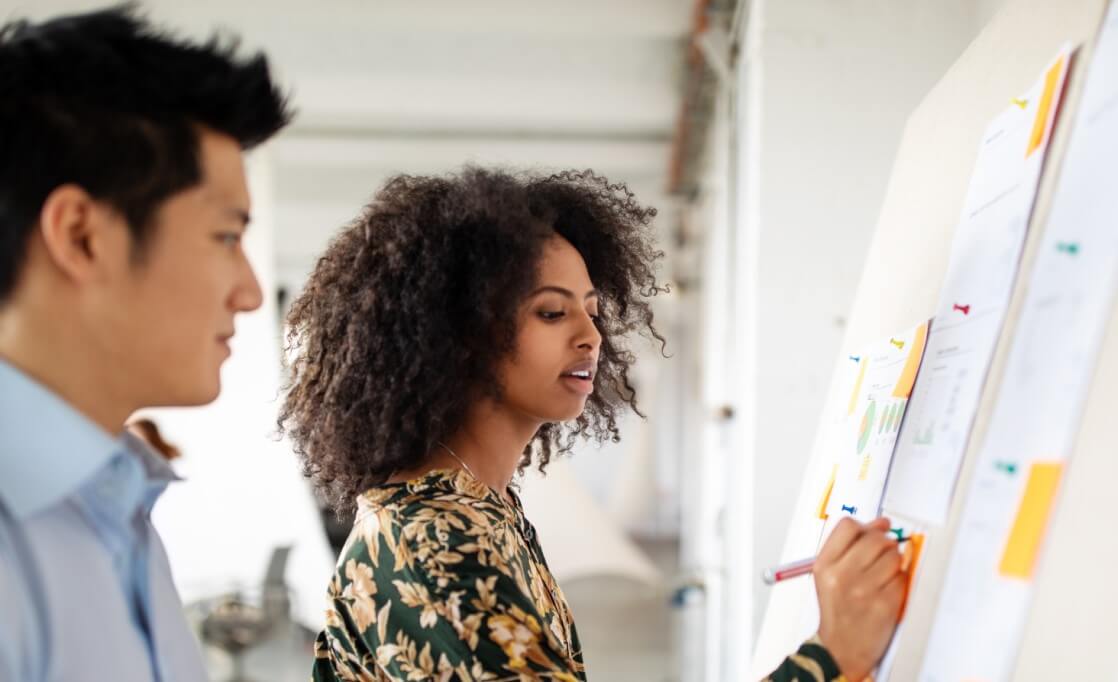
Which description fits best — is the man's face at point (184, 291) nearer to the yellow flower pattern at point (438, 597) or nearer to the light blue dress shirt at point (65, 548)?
the light blue dress shirt at point (65, 548)

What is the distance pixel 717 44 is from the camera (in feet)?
13.0

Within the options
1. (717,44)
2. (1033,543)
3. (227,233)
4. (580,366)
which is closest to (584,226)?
(580,366)

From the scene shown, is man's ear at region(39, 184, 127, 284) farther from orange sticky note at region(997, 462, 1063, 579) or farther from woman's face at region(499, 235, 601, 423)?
orange sticky note at region(997, 462, 1063, 579)

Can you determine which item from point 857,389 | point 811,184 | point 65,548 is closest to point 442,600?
point 65,548

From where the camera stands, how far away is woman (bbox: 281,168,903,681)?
1.12 m

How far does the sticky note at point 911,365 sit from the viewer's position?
3.99 feet

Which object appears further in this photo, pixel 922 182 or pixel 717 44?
pixel 717 44

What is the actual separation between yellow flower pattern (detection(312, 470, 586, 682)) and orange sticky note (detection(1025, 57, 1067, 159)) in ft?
2.29

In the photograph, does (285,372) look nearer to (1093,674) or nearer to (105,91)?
(105,91)

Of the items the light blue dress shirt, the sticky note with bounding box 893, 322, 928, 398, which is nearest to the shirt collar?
the light blue dress shirt

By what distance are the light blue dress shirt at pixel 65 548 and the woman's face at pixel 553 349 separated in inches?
20.2

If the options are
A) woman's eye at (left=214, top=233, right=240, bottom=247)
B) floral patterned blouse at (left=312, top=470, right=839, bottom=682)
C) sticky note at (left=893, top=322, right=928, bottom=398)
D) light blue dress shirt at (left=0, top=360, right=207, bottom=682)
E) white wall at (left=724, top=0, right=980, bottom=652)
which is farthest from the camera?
white wall at (left=724, top=0, right=980, bottom=652)

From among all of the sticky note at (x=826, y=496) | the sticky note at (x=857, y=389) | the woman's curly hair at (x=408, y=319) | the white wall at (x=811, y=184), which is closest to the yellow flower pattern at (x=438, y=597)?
the woman's curly hair at (x=408, y=319)

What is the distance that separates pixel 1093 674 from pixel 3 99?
1439mm
